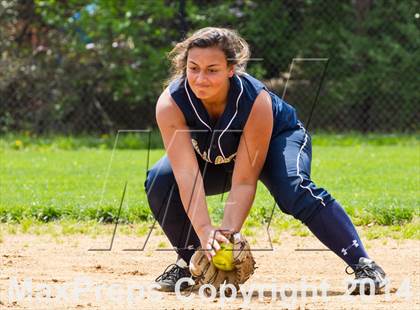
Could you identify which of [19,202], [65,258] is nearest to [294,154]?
[65,258]

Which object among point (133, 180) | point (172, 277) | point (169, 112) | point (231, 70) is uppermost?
point (231, 70)

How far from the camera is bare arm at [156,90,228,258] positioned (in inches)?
163

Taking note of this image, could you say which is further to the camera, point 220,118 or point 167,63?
point 167,63

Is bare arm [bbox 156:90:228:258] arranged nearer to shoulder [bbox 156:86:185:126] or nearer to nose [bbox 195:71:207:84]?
shoulder [bbox 156:86:185:126]

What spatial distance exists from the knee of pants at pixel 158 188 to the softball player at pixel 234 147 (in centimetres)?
11

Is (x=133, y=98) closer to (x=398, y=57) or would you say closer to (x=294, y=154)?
(x=398, y=57)

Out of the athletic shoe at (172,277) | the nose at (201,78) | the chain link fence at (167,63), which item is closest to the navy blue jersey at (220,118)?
the nose at (201,78)

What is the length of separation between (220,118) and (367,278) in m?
0.99

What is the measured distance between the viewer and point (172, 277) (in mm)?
4520

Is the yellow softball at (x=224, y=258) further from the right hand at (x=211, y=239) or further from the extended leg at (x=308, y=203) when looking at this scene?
the extended leg at (x=308, y=203)

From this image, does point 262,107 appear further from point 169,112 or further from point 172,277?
point 172,277

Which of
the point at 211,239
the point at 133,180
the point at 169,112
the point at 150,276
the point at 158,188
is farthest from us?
the point at 133,180

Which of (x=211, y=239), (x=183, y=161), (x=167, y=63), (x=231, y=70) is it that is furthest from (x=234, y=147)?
(x=167, y=63)

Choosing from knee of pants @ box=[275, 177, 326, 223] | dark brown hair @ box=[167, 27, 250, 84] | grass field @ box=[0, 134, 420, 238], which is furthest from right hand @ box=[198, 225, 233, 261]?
grass field @ box=[0, 134, 420, 238]
